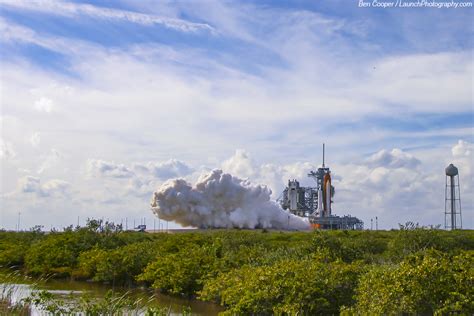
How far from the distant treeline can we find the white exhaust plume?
1513 inches

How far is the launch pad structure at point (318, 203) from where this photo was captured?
8444 cm

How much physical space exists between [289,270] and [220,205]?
6656 centimetres

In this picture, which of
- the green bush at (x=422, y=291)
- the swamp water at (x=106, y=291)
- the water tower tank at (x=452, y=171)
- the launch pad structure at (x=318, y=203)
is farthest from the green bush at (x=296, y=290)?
the launch pad structure at (x=318, y=203)

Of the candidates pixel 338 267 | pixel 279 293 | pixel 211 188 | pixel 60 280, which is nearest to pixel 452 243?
pixel 338 267

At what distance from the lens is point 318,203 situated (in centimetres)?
8900

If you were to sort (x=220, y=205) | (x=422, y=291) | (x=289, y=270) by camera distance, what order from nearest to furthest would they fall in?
(x=422, y=291)
(x=289, y=270)
(x=220, y=205)

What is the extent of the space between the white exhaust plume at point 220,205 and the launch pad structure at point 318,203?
3.13 m

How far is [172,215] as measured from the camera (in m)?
81.9

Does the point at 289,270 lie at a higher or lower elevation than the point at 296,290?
higher

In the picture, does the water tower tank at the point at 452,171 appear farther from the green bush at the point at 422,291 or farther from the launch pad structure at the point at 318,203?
the green bush at the point at 422,291

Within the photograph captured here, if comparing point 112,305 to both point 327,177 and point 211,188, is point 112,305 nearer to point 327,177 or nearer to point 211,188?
point 211,188

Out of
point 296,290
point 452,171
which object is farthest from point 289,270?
point 452,171

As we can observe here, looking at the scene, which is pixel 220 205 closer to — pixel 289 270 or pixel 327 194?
→ pixel 327 194

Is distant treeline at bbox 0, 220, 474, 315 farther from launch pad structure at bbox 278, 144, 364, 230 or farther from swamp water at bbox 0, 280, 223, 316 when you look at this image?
launch pad structure at bbox 278, 144, 364, 230
